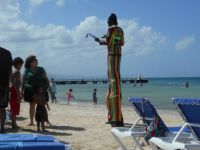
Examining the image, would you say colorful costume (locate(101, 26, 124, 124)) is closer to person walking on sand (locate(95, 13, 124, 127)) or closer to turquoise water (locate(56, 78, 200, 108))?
person walking on sand (locate(95, 13, 124, 127))

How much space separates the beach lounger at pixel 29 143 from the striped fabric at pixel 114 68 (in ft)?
17.6

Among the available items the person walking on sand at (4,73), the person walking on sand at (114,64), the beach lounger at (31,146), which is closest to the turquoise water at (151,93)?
the person walking on sand at (114,64)

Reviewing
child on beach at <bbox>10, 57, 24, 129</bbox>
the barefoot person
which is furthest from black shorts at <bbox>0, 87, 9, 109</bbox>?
the barefoot person

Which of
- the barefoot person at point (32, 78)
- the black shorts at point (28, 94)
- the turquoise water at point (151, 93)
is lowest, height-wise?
the turquoise water at point (151, 93)

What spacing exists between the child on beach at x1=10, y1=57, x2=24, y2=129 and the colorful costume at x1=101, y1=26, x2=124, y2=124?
1.73 m

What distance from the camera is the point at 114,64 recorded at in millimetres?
9211

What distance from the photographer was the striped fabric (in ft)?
30.2

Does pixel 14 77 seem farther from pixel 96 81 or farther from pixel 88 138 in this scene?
pixel 96 81

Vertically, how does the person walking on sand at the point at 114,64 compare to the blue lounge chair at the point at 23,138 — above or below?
above

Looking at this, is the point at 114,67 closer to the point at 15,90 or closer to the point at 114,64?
the point at 114,64

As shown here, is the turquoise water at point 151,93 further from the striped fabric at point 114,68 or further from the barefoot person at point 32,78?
the barefoot person at point 32,78

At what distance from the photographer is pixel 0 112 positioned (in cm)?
752

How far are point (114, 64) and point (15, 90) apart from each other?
6.50 feet

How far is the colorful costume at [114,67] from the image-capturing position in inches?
363
